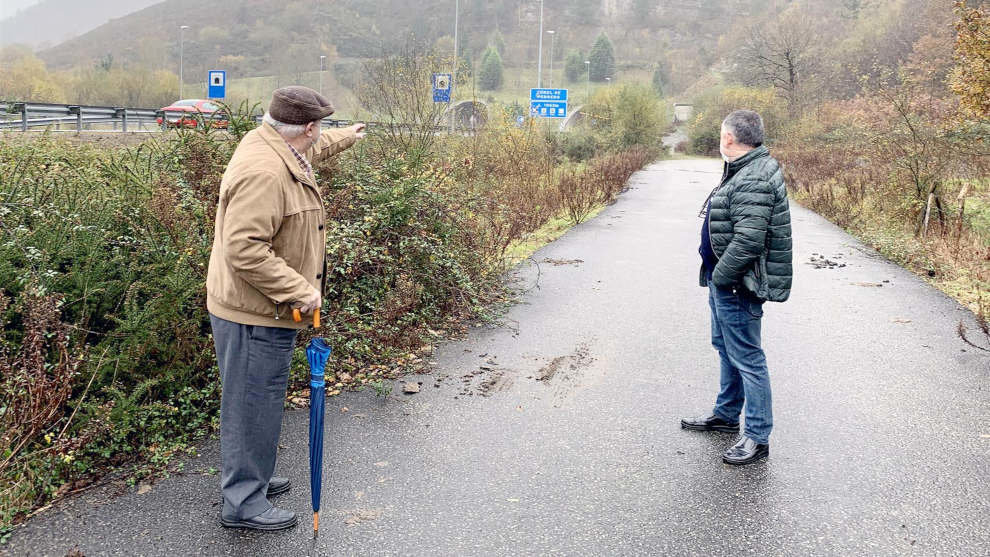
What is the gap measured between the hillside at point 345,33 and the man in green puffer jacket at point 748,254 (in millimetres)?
70278

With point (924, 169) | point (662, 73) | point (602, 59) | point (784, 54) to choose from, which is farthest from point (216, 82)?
point (602, 59)

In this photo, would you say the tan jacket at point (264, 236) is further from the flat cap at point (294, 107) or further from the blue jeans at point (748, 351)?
the blue jeans at point (748, 351)

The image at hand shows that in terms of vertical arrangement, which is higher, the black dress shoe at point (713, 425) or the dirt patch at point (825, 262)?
the dirt patch at point (825, 262)

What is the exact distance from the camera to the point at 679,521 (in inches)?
150

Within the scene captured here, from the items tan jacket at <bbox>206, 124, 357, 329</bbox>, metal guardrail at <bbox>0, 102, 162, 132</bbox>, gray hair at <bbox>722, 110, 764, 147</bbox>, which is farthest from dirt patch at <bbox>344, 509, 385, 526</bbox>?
metal guardrail at <bbox>0, 102, 162, 132</bbox>

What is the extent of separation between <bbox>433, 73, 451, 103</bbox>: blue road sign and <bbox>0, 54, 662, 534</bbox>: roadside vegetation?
9.82 feet

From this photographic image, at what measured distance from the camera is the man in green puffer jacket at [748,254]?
14.3ft

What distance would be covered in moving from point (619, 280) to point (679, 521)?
22.3 feet

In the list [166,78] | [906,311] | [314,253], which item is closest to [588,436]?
[314,253]

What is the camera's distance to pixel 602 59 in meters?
157

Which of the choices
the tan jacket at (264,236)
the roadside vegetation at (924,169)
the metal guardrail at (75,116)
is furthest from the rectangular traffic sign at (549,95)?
the tan jacket at (264,236)

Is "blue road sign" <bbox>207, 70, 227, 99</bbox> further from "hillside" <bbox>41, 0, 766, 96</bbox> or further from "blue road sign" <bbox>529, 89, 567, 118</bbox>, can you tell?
"hillside" <bbox>41, 0, 766, 96</bbox>

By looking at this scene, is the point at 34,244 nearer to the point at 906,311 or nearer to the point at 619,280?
the point at 619,280

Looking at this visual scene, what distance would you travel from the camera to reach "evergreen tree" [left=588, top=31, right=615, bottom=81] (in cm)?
15712
